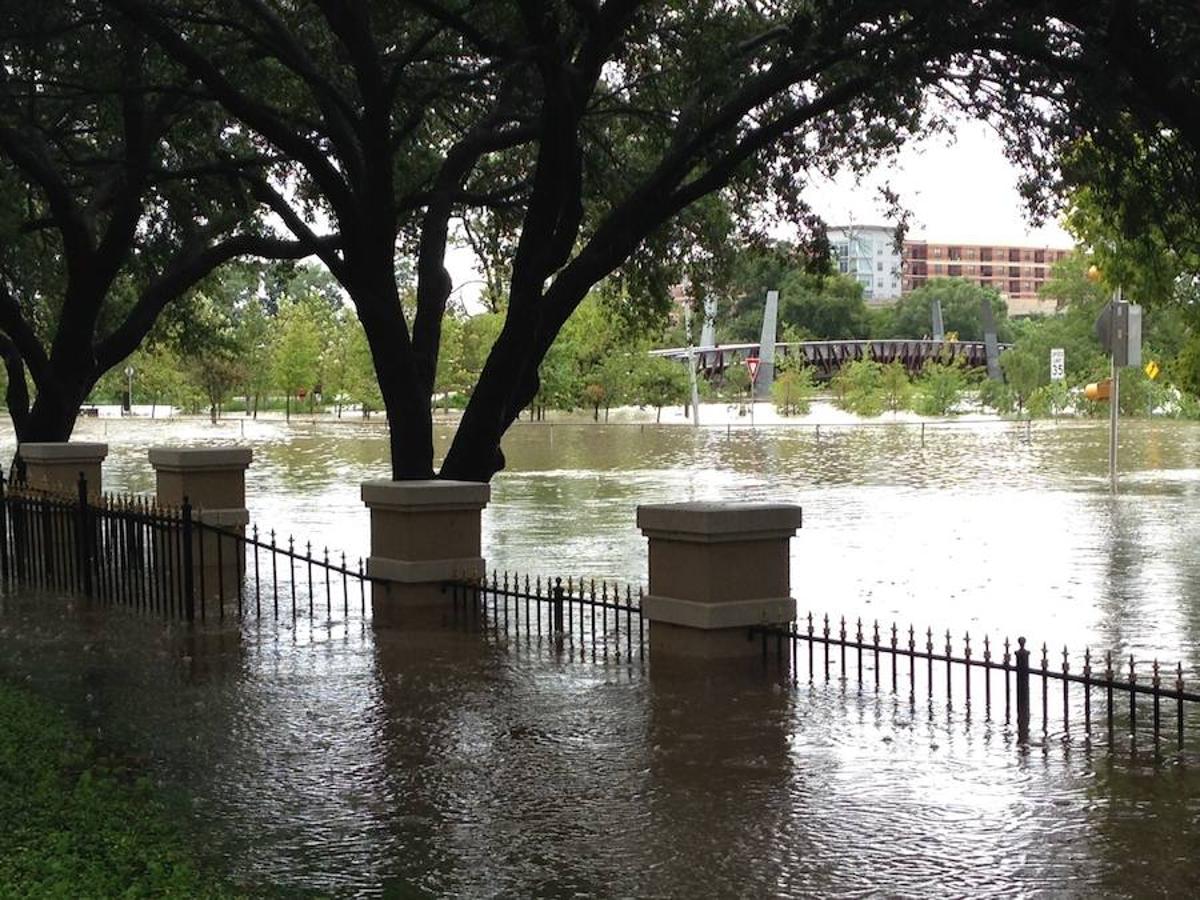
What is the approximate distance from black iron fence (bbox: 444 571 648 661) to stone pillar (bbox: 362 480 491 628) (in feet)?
0.61

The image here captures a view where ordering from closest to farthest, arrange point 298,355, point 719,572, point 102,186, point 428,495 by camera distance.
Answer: point 719,572
point 428,495
point 102,186
point 298,355

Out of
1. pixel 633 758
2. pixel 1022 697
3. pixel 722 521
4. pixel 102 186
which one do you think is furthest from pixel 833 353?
pixel 633 758

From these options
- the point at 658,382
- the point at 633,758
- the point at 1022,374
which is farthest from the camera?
the point at 1022,374

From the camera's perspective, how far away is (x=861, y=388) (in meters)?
89.6

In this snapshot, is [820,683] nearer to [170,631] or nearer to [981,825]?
[981,825]

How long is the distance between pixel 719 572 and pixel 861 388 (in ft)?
261

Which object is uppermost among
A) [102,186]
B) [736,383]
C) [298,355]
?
[102,186]

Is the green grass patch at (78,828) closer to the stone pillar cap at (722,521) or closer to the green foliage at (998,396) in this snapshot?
the stone pillar cap at (722,521)

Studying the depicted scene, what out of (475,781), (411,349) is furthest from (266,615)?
(475,781)

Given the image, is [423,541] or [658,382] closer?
[423,541]

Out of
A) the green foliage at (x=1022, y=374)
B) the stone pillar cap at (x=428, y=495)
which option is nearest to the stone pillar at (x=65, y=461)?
the stone pillar cap at (x=428, y=495)

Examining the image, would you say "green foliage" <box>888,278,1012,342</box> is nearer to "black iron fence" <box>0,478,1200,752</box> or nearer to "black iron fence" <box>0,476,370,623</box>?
"black iron fence" <box>0,478,1200,752</box>

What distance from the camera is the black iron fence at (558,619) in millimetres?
12266

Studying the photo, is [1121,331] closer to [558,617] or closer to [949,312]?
[558,617]
